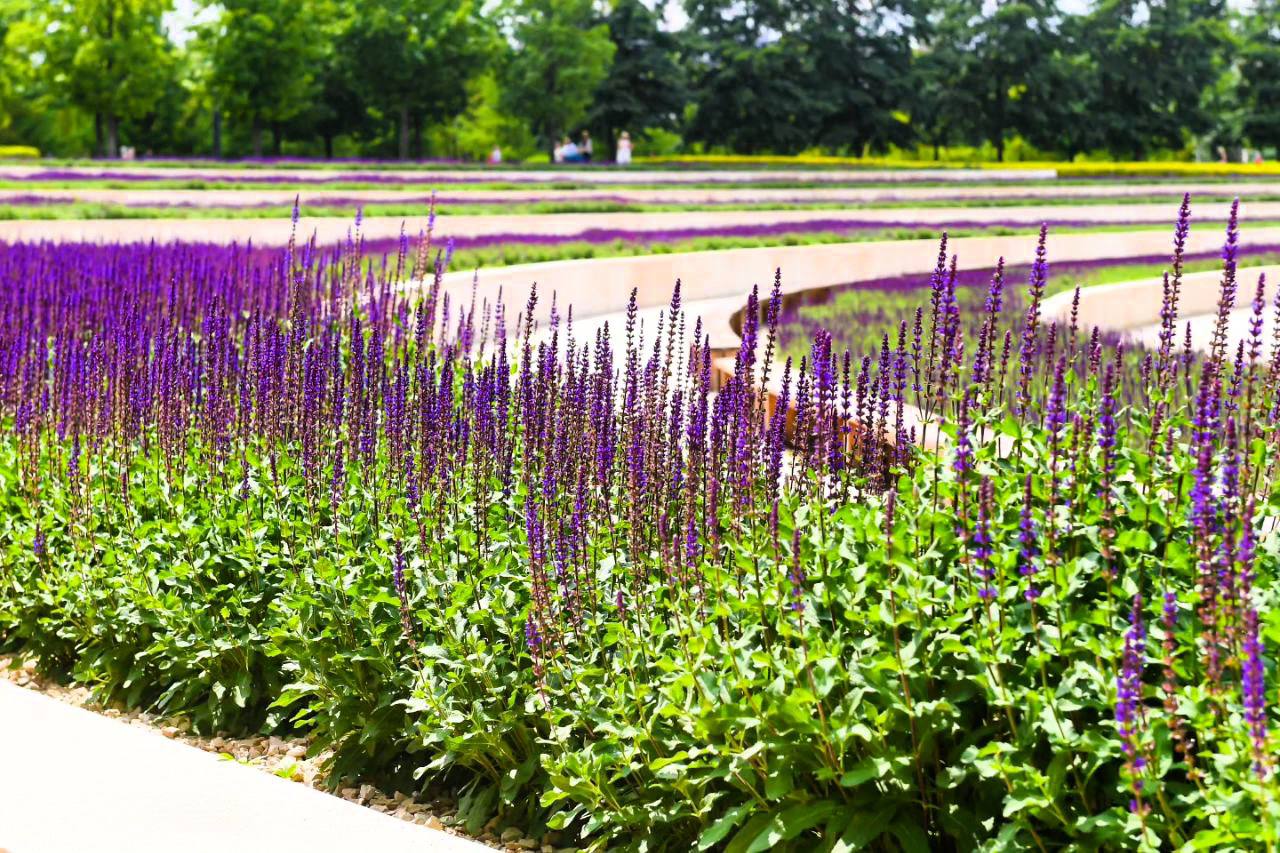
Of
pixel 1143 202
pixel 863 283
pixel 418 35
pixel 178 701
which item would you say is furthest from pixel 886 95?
pixel 178 701

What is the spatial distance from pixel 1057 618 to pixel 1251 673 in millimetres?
715

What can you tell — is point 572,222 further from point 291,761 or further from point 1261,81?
point 1261,81

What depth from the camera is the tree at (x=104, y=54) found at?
5197 cm

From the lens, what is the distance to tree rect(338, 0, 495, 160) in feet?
188

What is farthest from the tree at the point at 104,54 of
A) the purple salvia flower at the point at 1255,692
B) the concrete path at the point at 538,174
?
the purple salvia flower at the point at 1255,692

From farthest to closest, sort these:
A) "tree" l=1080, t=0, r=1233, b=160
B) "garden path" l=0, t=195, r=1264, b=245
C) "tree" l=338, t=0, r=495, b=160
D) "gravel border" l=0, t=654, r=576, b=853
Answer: "tree" l=1080, t=0, r=1233, b=160
"tree" l=338, t=0, r=495, b=160
"garden path" l=0, t=195, r=1264, b=245
"gravel border" l=0, t=654, r=576, b=853

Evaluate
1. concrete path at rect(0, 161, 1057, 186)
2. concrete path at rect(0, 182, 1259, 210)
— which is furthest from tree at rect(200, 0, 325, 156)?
concrete path at rect(0, 182, 1259, 210)

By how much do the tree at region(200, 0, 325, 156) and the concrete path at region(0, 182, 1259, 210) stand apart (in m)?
24.8

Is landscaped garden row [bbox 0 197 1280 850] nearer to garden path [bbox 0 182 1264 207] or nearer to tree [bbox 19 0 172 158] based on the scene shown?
garden path [bbox 0 182 1264 207]

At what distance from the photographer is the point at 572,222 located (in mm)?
23984

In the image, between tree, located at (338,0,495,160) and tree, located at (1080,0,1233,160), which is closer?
tree, located at (338,0,495,160)

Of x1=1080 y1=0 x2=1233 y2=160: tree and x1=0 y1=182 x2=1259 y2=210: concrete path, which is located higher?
x1=1080 y1=0 x2=1233 y2=160: tree

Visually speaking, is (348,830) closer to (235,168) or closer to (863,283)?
(863,283)

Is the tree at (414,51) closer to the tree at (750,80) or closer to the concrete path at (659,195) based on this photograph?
the tree at (750,80)
